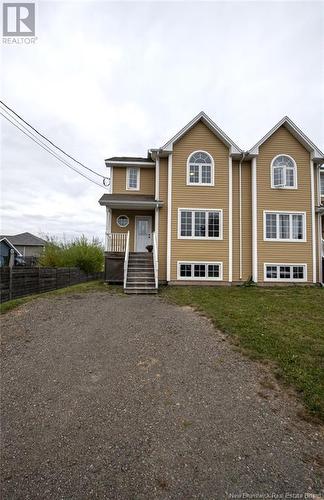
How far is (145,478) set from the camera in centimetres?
212

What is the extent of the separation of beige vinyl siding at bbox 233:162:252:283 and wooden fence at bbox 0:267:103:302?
874 cm

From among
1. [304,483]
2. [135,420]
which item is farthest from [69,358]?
[304,483]

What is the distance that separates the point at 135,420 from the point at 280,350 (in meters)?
3.00

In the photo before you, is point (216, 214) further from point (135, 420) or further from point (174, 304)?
point (135, 420)

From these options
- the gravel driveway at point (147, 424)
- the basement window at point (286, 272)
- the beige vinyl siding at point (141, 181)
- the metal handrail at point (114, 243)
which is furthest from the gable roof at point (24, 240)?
the gravel driveway at point (147, 424)

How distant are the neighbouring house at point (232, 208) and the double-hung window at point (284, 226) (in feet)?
0.15

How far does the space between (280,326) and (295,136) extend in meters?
10.9

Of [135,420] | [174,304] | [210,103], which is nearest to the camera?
[135,420]

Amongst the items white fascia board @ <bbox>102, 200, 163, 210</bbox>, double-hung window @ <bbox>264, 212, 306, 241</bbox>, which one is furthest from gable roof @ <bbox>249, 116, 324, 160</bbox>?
white fascia board @ <bbox>102, 200, 163, 210</bbox>

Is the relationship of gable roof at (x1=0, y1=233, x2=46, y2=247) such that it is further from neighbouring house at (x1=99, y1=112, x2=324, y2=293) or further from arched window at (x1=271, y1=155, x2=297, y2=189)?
arched window at (x1=271, y1=155, x2=297, y2=189)

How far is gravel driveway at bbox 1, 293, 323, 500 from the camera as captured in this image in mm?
2084

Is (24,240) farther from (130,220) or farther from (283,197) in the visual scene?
(283,197)

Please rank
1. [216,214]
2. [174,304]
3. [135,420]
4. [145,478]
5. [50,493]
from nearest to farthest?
[50,493] < [145,478] < [135,420] < [174,304] < [216,214]

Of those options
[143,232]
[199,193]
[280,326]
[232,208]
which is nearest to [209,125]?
[199,193]
